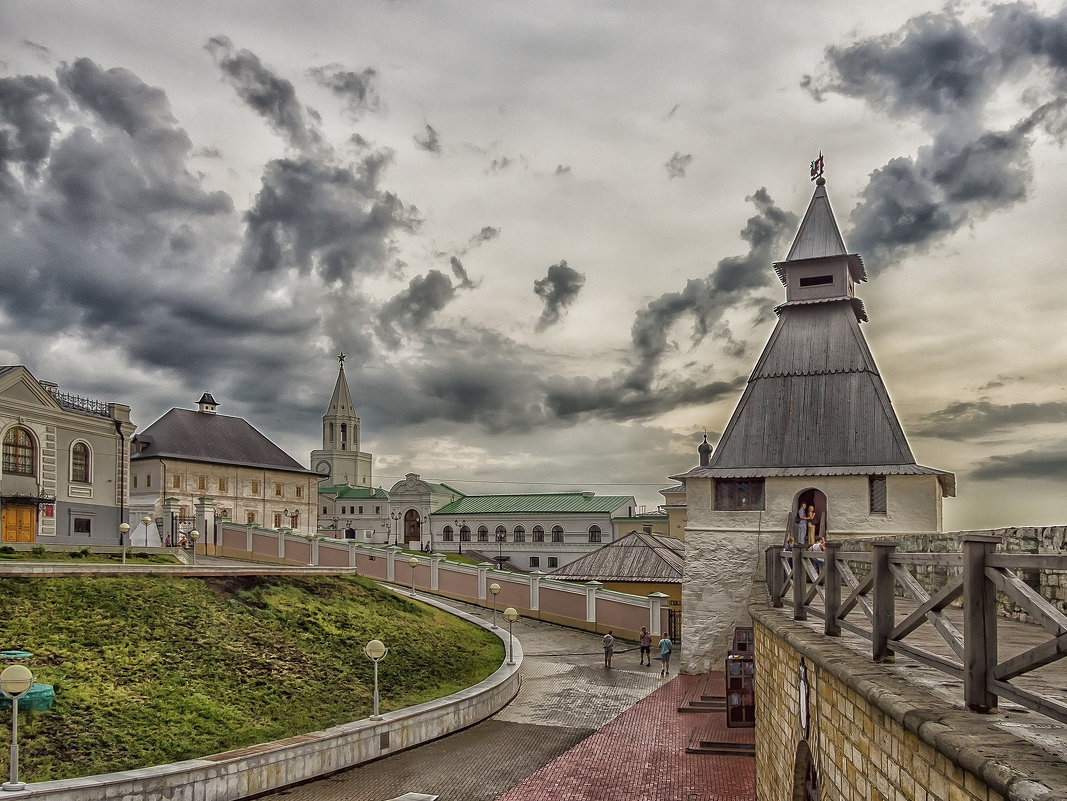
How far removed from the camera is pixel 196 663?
59.3 ft

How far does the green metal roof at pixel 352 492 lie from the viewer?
291 feet

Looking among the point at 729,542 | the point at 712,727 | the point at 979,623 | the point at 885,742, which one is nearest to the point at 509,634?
the point at 729,542

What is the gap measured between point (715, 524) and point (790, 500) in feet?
8.25

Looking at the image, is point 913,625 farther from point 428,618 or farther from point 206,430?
point 206,430

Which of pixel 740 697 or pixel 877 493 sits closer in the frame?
pixel 740 697

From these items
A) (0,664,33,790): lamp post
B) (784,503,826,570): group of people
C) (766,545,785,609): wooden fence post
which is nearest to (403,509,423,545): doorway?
(784,503,826,570): group of people

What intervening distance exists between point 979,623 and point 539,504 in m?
71.2

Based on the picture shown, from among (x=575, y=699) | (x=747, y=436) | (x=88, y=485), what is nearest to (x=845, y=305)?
(x=747, y=436)

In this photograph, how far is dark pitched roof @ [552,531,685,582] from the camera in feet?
116

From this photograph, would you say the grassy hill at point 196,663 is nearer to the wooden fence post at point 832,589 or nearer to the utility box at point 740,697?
the utility box at point 740,697

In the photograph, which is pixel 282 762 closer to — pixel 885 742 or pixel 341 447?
pixel 885 742

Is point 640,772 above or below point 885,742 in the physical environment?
below

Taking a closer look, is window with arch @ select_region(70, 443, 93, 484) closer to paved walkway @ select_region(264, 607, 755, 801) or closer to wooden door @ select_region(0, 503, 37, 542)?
wooden door @ select_region(0, 503, 37, 542)

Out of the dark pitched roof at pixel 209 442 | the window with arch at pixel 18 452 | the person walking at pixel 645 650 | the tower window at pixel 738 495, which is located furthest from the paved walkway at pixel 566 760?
the dark pitched roof at pixel 209 442
